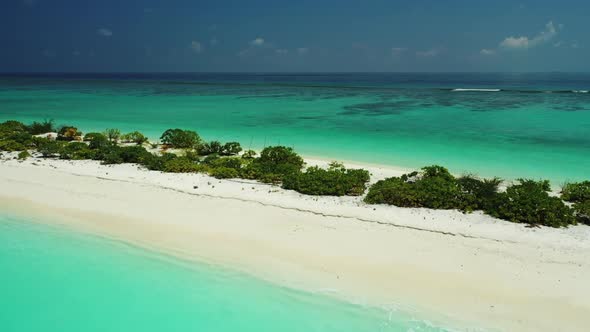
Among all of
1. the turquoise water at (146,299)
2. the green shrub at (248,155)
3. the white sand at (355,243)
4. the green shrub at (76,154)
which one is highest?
the green shrub at (248,155)

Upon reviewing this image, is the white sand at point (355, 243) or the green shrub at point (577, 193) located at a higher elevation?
the green shrub at point (577, 193)

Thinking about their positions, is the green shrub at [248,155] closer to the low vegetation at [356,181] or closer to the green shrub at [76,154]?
the low vegetation at [356,181]

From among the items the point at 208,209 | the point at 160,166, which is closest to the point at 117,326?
the point at 208,209

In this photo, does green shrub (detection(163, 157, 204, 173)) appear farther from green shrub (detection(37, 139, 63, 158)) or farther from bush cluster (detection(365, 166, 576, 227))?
bush cluster (detection(365, 166, 576, 227))

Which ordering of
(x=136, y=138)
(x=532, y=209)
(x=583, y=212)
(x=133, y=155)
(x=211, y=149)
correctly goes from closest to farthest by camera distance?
(x=532, y=209) → (x=583, y=212) → (x=133, y=155) → (x=211, y=149) → (x=136, y=138)

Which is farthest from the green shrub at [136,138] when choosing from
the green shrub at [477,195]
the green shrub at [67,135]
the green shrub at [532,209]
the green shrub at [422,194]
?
the green shrub at [532,209]

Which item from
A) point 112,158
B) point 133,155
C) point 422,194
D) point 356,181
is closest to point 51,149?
point 112,158

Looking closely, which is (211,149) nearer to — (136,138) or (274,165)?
(274,165)

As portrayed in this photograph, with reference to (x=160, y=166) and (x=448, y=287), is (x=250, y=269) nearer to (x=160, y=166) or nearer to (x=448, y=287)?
(x=448, y=287)
